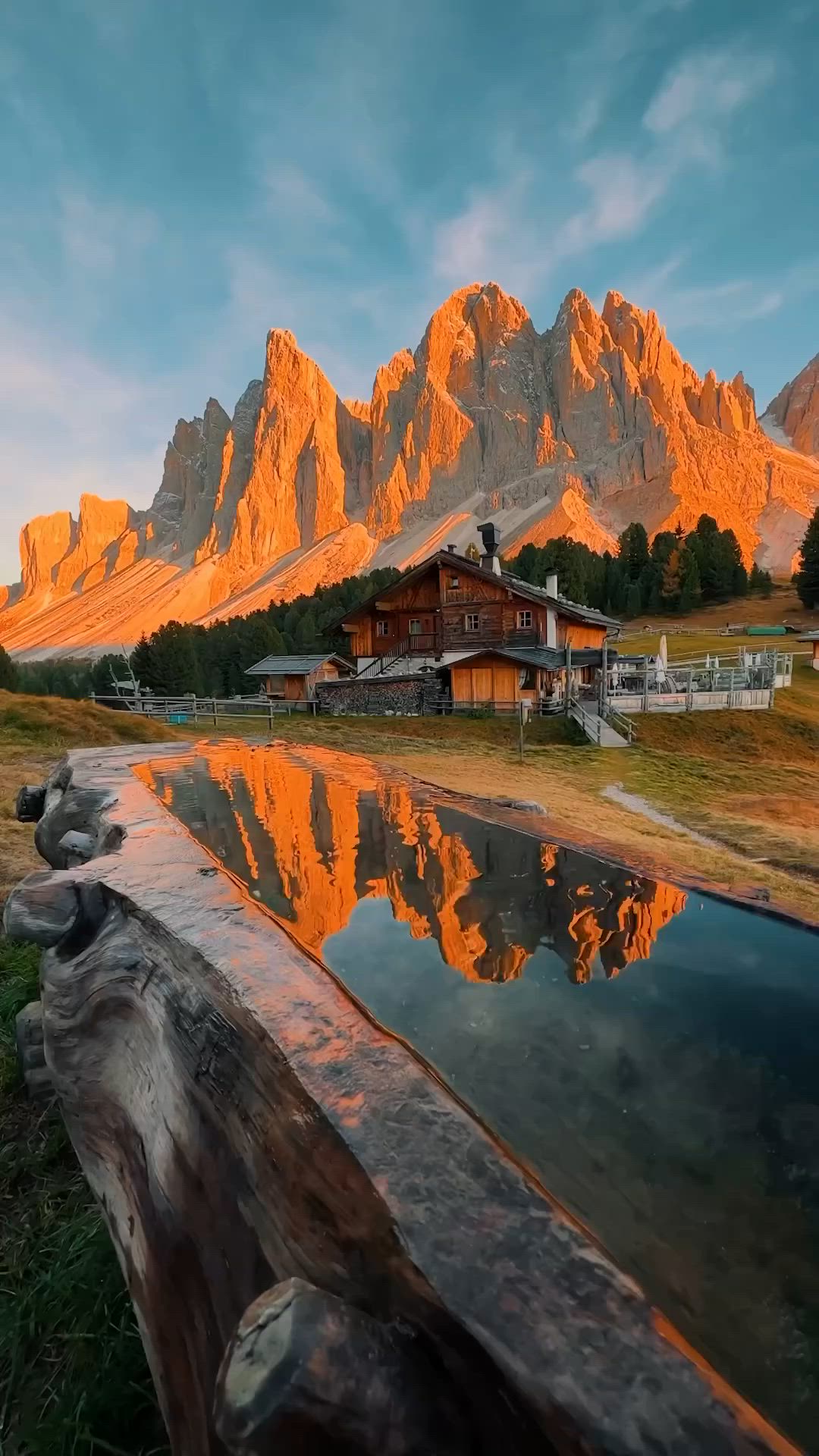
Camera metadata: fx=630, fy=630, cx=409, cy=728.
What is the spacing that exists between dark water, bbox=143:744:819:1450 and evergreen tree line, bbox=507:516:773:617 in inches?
2649

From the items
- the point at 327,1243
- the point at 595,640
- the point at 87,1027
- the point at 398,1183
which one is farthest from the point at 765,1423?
the point at 595,640

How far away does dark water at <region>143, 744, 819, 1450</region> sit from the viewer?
185 centimetres

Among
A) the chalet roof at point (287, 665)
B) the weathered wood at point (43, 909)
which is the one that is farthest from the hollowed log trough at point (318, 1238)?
the chalet roof at point (287, 665)

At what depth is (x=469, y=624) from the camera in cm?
3469

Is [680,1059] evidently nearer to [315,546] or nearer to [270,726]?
[270,726]

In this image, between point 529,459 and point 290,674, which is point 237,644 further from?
point 529,459

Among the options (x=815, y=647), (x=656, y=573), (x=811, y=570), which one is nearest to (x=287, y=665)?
(x=815, y=647)

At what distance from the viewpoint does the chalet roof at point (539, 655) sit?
102 feet

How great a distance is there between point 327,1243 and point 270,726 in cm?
2575

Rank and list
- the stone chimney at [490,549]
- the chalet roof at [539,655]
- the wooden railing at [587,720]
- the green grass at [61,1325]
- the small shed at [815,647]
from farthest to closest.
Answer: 1. the small shed at [815,647]
2. the stone chimney at [490,549]
3. the chalet roof at [539,655]
4. the wooden railing at [587,720]
5. the green grass at [61,1325]

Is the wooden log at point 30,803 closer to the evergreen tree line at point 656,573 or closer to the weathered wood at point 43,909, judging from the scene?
the weathered wood at point 43,909

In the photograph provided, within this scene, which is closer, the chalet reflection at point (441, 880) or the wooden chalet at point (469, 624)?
the chalet reflection at point (441, 880)

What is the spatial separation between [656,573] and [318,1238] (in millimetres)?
79453

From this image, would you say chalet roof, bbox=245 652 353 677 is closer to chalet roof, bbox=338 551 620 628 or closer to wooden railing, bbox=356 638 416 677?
wooden railing, bbox=356 638 416 677
